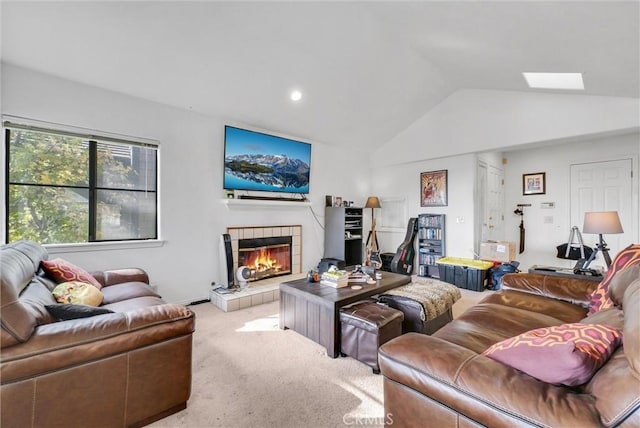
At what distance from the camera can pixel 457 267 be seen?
4457 millimetres

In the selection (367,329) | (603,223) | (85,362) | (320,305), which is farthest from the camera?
(603,223)

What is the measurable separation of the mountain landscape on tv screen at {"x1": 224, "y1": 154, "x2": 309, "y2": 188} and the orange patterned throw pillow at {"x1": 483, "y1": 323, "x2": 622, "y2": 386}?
145 inches

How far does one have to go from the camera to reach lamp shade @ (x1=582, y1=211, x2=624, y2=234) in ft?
8.85

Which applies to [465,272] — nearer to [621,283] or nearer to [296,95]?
[621,283]

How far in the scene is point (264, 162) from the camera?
171 inches

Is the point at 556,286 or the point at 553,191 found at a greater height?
the point at 553,191

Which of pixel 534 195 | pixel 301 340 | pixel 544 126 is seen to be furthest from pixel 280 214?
pixel 534 195

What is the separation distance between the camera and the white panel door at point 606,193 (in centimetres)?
441

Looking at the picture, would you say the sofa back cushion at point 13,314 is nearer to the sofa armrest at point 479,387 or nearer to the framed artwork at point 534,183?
the sofa armrest at point 479,387

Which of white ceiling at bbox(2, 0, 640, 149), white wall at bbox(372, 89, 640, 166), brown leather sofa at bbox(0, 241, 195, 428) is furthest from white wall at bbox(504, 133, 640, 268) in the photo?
brown leather sofa at bbox(0, 241, 195, 428)

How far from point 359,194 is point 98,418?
5196 mm

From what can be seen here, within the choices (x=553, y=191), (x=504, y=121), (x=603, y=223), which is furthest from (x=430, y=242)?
(x=603, y=223)

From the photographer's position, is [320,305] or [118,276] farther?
[118,276]

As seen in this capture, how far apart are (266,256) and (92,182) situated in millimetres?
2379
